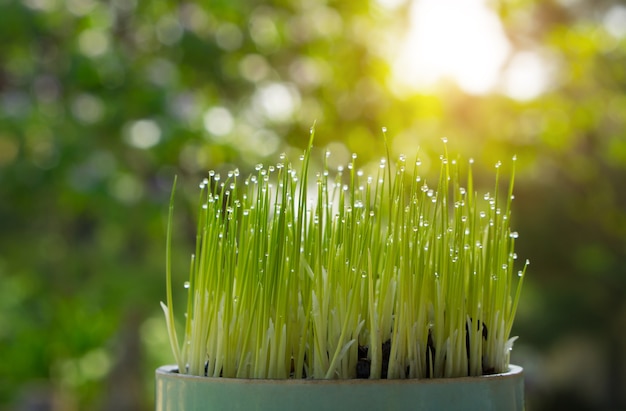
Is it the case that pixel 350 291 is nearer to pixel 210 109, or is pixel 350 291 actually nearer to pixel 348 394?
pixel 348 394

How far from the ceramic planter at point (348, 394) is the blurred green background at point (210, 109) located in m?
2.19

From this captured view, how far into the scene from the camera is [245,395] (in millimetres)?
625

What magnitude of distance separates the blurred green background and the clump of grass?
2.09 meters

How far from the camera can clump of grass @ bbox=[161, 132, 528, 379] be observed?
688 mm

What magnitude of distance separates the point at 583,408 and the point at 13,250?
217 inches

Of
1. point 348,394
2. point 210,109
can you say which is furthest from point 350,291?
point 210,109

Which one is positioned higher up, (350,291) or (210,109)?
(210,109)

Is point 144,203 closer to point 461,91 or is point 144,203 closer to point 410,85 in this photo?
point 410,85

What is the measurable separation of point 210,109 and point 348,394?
2.74 metres

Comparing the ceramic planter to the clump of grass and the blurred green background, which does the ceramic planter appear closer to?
the clump of grass

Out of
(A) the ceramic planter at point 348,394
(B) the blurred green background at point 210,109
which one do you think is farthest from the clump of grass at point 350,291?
(B) the blurred green background at point 210,109

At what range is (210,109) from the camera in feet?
10.7

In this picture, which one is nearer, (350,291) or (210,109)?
(350,291)

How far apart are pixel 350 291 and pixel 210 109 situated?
2.63m
